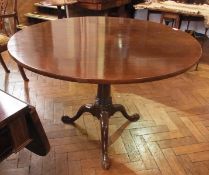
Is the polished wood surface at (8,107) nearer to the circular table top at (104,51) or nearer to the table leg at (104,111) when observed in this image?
the circular table top at (104,51)

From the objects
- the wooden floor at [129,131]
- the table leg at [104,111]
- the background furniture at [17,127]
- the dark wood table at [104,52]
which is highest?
the dark wood table at [104,52]

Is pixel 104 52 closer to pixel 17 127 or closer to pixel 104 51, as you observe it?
pixel 104 51

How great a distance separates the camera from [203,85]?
104 inches

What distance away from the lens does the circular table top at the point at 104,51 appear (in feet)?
3.59

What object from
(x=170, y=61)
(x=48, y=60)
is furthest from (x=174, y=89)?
(x=48, y=60)

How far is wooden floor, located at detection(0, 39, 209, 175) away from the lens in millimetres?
1646

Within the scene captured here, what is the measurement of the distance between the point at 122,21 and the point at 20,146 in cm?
115

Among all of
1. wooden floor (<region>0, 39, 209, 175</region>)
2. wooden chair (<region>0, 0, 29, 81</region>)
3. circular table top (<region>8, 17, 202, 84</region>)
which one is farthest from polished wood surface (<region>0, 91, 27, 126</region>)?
wooden chair (<region>0, 0, 29, 81</region>)

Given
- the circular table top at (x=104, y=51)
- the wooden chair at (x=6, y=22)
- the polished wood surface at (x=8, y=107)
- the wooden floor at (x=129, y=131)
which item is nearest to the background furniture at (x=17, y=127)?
the polished wood surface at (x=8, y=107)

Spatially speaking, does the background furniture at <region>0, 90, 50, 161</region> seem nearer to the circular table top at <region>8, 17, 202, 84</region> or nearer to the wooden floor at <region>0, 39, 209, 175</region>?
the circular table top at <region>8, 17, 202, 84</region>

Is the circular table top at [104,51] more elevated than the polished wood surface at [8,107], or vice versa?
the circular table top at [104,51]

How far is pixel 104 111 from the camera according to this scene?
177 cm

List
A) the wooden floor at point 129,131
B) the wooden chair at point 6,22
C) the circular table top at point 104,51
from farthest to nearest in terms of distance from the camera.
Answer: the wooden chair at point 6,22, the wooden floor at point 129,131, the circular table top at point 104,51

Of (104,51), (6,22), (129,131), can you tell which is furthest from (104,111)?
(6,22)
